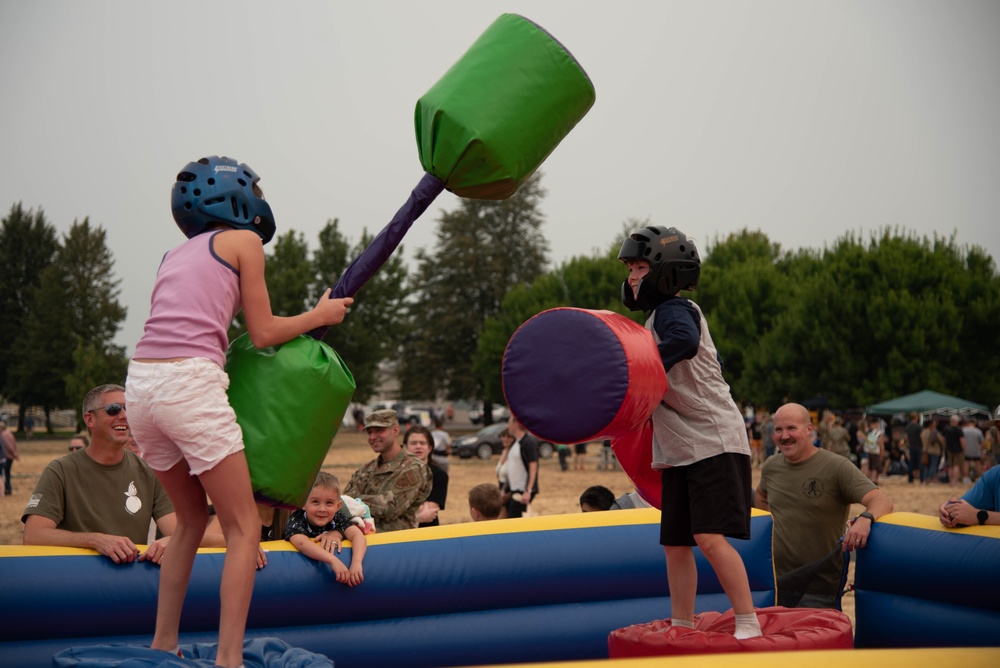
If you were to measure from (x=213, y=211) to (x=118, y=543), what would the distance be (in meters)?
1.69

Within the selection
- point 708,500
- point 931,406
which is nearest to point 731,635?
point 708,500

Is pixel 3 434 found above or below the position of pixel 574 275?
below

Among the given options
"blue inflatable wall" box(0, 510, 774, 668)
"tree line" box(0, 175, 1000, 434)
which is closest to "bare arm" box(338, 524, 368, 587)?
"blue inflatable wall" box(0, 510, 774, 668)

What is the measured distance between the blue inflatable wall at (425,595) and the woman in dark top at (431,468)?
6.15 feet

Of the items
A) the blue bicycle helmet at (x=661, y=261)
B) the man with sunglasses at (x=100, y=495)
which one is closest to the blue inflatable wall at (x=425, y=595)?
the man with sunglasses at (x=100, y=495)

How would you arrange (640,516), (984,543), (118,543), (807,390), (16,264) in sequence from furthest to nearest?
(16,264) → (807,390) → (640,516) → (984,543) → (118,543)

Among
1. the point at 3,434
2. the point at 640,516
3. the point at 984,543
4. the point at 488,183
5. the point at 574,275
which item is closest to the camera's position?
the point at 488,183

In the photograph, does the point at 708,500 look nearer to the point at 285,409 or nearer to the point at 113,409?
the point at 285,409

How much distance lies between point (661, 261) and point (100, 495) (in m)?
2.87

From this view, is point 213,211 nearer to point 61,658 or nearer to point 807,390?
point 61,658

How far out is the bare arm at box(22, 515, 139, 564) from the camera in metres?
4.37

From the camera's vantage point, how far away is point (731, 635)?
13.2ft

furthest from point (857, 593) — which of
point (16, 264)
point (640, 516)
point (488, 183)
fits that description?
point (16, 264)

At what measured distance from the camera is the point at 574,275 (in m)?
51.0
